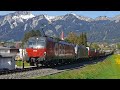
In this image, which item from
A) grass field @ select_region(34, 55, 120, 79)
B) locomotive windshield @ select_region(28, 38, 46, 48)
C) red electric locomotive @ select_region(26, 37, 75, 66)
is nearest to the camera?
grass field @ select_region(34, 55, 120, 79)

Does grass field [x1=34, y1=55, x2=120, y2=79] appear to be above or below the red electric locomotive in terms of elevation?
below

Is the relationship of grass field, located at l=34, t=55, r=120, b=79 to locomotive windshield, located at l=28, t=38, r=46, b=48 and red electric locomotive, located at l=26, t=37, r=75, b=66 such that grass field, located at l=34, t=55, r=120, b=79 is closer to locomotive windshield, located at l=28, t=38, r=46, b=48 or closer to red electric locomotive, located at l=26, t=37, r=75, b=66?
red electric locomotive, located at l=26, t=37, r=75, b=66

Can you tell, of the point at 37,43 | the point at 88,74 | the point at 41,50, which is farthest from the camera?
the point at 37,43

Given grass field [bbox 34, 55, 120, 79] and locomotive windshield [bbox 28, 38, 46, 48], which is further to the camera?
locomotive windshield [bbox 28, 38, 46, 48]

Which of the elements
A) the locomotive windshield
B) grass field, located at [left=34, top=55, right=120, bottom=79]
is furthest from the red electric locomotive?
grass field, located at [left=34, top=55, right=120, bottom=79]

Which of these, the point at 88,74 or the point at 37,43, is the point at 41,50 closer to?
the point at 37,43

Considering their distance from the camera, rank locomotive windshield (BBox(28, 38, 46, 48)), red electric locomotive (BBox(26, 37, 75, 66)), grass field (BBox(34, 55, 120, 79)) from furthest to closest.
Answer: locomotive windshield (BBox(28, 38, 46, 48)) < red electric locomotive (BBox(26, 37, 75, 66)) < grass field (BBox(34, 55, 120, 79))

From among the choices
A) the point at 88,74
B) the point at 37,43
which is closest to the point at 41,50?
the point at 37,43

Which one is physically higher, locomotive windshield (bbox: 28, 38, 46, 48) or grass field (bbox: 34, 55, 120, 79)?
locomotive windshield (bbox: 28, 38, 46, 48)

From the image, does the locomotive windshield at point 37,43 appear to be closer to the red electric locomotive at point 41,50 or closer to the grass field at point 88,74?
the red electric locomotive at point 41,50
